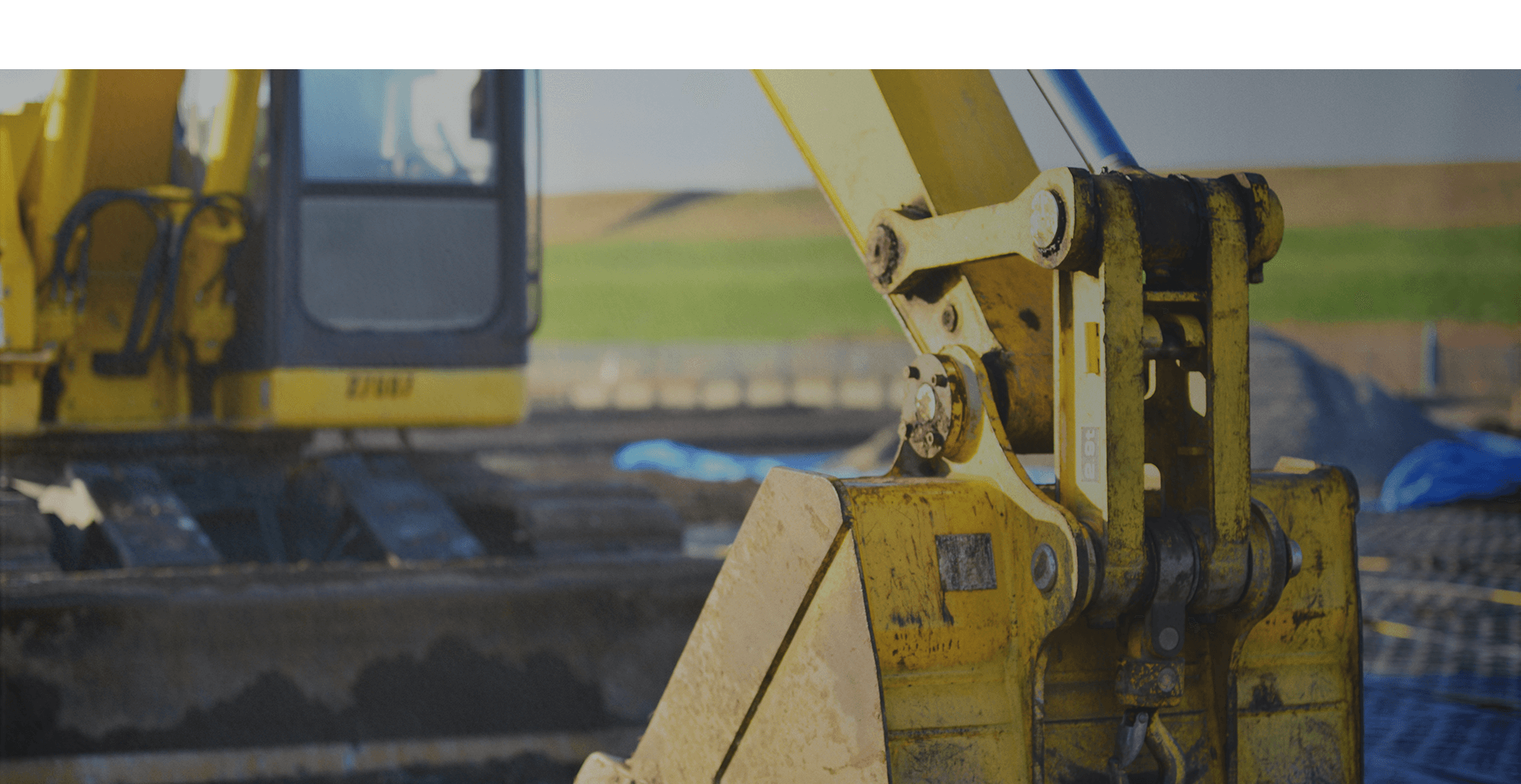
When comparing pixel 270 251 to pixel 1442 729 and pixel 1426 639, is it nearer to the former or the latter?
pixel 1442 729

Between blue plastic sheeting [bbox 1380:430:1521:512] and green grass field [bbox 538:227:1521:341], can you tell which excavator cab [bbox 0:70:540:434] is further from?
green grass field [bbox 538:227:1521:341]

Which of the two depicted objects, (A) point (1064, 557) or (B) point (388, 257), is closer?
(A) point (1064, 557)

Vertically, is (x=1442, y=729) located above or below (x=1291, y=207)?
below

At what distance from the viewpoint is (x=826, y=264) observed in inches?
2436

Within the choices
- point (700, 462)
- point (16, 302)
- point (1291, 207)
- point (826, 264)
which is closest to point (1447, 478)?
point (700, 462)

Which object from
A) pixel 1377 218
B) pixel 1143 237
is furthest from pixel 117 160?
pixel 1377 218

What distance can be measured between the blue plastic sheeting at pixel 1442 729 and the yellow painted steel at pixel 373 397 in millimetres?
3204

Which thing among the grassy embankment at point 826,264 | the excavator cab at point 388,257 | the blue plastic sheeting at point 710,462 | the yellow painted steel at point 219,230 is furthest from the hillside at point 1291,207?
the yellow painted steel at point 219,230

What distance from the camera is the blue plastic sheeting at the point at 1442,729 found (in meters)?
4.27

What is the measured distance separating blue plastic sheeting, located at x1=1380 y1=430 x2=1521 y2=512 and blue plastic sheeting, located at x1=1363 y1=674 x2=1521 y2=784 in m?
5.91

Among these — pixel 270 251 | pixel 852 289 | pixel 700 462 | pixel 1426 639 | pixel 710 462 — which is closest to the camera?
pixel 270 251

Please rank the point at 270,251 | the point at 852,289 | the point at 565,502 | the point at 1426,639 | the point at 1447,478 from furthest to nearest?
1. the point at 852,289
2. the point at 1447,478
3. the point at 1426,639
4. the point at 565,502
5. the point at 270,251

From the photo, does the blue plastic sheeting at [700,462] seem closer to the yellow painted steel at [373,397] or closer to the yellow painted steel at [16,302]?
the yellow painted steel at [373,397]

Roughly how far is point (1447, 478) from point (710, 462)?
717cm
